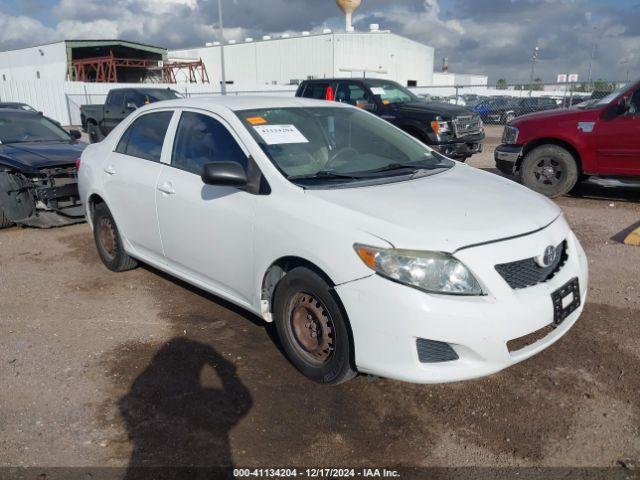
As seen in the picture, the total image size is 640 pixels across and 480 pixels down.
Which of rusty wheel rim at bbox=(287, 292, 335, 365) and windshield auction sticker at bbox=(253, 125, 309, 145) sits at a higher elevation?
windshield auction sticker at bbox=(253, 125, 309, 145)

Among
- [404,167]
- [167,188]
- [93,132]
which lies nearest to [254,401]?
[167,188]

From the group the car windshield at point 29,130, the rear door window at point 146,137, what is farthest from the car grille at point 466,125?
the rear door window at point 146,137

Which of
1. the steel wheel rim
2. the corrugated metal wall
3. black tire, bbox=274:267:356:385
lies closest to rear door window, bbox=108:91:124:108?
the corrugated metal wall

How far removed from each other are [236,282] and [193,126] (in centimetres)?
131

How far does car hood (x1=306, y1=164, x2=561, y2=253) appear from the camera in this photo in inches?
107

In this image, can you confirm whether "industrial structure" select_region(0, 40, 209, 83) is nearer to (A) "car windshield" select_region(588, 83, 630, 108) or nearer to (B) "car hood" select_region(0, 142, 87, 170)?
(B) "car hood" select_region(0, 142, 87, 170)

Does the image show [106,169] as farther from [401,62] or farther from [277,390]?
[401,62]

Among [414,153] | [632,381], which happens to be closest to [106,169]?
[414,153]

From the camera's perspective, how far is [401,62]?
56.8 m

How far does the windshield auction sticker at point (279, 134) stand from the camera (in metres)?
3.58

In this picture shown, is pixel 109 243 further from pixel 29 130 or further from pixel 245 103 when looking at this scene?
pixel 29 130

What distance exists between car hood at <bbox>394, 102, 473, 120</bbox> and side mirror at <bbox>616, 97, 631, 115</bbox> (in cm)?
344

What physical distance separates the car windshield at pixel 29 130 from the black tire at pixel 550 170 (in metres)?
7.17

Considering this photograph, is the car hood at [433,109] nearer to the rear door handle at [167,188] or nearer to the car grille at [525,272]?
the rear door handle at [167,188]
